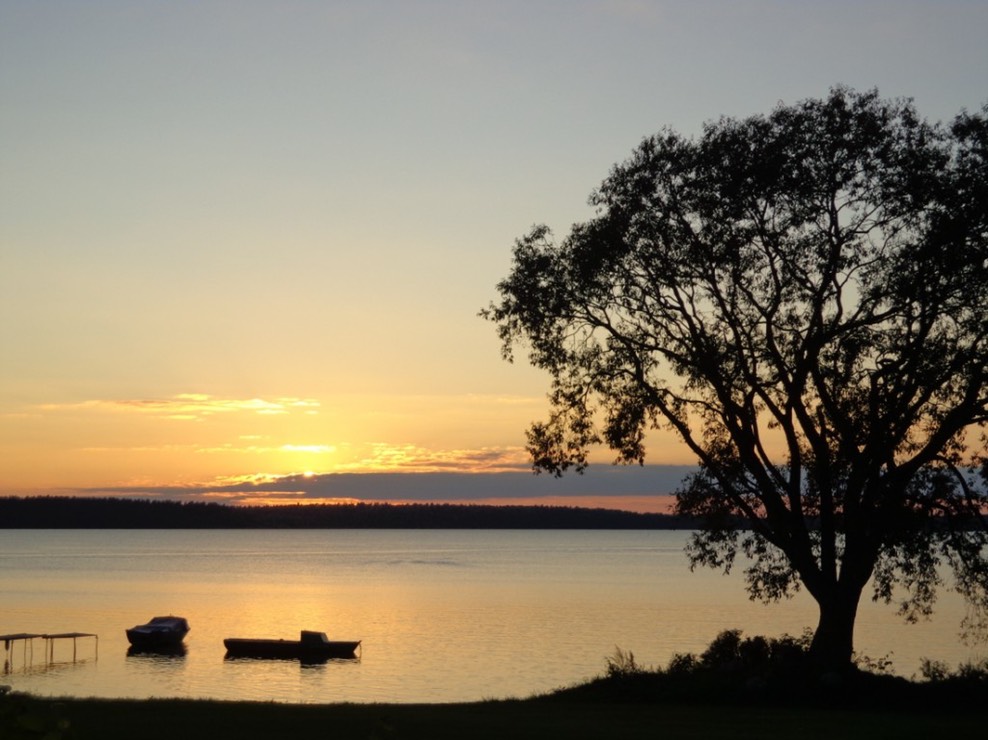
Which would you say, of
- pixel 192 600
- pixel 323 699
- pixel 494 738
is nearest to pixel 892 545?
pixel 494 738

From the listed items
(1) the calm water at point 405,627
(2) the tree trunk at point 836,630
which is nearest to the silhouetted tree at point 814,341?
(2) the tree trunk at point 836,630

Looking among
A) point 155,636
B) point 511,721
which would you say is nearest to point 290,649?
point 155,636

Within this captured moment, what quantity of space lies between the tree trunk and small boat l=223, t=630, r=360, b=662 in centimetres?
4082

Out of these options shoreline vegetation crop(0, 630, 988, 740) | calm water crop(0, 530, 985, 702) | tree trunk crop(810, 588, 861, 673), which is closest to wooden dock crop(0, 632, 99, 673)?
calm water crop(0, 530, 985, 702)

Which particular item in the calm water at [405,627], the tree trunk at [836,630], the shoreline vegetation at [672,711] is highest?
the tree trunk at [836,630]

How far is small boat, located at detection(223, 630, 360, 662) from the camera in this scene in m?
66.4

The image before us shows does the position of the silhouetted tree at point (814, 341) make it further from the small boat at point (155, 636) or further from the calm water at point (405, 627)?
the small boat at point (155, 636)

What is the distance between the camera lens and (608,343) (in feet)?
104

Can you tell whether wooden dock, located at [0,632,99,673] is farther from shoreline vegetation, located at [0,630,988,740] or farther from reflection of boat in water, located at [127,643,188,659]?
shoreline vegetation, located at [0,630,988,740]

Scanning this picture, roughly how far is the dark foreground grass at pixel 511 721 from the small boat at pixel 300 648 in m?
39.2

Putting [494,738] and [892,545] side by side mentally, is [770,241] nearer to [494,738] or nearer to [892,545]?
[892,545]

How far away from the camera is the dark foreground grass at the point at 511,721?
2111 centimetres

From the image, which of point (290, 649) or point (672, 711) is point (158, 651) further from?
point (672, 711)

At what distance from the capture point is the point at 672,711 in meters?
26.5
